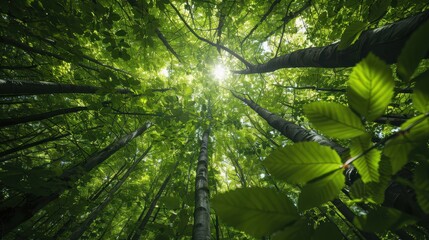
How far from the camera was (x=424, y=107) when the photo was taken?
0.39m

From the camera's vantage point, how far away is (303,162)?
433 mm

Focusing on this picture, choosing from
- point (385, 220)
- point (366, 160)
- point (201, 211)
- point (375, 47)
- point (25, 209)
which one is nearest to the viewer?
point (385, 220)

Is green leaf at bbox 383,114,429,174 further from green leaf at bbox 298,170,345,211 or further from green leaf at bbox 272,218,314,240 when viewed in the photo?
green leaf at bbox 272,218,314,240

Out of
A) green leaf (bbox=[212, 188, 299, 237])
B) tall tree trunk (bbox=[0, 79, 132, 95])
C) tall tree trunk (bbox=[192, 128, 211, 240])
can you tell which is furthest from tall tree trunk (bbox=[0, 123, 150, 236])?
green leaf (bbox=[212, 188, 299, 237])

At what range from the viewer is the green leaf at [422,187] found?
1.10 feet

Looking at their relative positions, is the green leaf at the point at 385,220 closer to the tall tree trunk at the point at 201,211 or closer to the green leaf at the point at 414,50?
the green leaf at the point at 414,50

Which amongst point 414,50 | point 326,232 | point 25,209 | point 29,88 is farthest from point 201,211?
point 25,209

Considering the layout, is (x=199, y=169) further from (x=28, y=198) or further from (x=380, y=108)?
(x=380, y=108)

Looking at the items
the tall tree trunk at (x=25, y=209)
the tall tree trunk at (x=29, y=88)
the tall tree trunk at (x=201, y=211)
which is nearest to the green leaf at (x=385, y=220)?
the tall tree trunk at (x=201, y=211)

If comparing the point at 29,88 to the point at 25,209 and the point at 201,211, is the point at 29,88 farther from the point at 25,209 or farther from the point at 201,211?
the point at 201,211

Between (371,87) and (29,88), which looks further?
(29,88)

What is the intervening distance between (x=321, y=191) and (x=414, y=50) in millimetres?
297

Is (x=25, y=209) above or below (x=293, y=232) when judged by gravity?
above

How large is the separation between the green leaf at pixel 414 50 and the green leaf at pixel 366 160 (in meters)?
0.15
